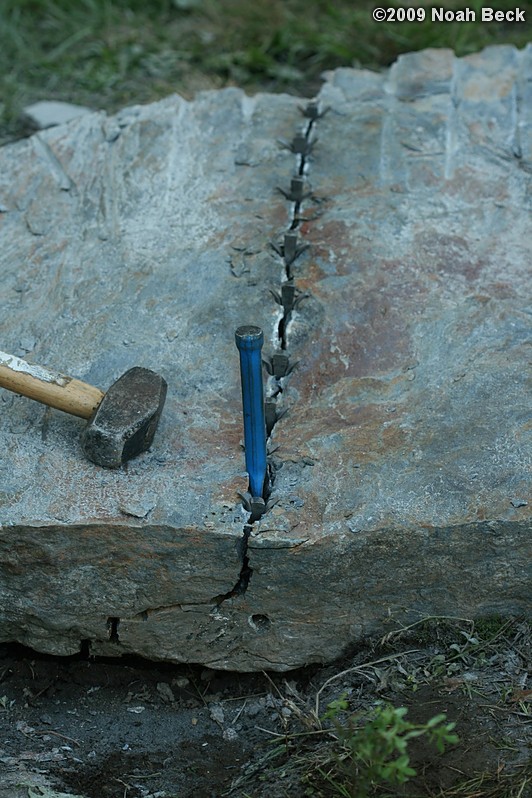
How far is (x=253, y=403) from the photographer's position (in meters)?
A: 2.27

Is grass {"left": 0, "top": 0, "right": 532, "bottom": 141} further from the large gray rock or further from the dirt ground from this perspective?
the dirt ground

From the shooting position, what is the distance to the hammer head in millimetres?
2404

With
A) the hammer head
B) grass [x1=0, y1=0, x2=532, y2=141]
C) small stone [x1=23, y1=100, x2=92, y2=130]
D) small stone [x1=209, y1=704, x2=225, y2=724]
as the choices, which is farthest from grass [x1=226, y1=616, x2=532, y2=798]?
grass [x1=0, y1=0, x2=532, y2=141]

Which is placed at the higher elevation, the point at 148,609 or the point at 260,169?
the point at 260,169

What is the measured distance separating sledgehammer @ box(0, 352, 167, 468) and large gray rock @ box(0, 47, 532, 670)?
0.22 ft

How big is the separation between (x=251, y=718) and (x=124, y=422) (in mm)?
807

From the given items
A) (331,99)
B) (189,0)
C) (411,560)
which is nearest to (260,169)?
(331,99)

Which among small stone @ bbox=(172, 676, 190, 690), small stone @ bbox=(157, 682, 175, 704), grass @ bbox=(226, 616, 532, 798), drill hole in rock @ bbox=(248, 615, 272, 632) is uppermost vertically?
drill hole in rock @ bbox=(248, 615, 272, 632)

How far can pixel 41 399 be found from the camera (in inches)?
98.0

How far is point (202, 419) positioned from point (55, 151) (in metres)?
1.42

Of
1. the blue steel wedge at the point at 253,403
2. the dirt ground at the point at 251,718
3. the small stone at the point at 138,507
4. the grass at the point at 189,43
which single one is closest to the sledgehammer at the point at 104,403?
the small stone at the point at 138,507

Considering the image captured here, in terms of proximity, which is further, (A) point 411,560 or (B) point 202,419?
(B) point 202,419

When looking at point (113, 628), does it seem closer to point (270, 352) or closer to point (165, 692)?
point (165, 692)

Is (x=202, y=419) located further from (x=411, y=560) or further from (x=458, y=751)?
(x=458, y=751)
